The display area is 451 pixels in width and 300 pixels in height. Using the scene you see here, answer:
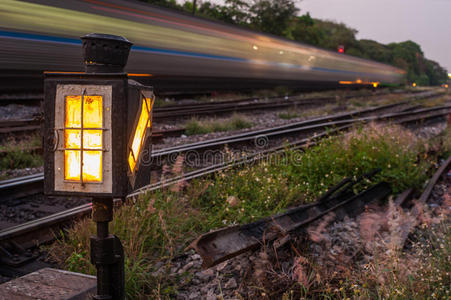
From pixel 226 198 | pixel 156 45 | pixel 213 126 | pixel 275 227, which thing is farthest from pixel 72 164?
pixel 156 45

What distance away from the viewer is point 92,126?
5.04 feet

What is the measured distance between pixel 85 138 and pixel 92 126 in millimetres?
55

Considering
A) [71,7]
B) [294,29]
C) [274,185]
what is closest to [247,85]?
[71,7]

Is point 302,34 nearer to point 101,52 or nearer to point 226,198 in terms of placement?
point 226,198

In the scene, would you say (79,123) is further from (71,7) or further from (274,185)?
(71,7)

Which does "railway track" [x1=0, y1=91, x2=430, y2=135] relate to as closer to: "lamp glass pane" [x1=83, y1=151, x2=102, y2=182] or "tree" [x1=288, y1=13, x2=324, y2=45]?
"lamp glass pane" [x1=83, y1=151, x2=102, y2=182]

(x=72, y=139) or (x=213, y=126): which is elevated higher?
(x=72, y=139)

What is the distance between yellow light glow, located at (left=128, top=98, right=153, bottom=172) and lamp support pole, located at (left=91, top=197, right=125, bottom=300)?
0.63 feet

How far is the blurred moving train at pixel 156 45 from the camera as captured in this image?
31.6ft

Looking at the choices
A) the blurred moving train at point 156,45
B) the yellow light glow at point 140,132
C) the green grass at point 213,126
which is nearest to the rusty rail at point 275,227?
the yellow light glow at point 140,132

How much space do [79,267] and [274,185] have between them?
7.75ft

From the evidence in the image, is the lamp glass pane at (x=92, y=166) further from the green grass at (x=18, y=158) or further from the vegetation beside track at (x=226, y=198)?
the green grass at (x=18, y=158)

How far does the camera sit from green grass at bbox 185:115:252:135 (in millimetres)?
8906

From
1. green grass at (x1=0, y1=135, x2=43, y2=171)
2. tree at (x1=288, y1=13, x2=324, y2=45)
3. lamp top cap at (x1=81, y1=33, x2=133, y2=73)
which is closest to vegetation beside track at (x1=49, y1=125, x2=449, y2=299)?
lamp top cap at (x1=81, y1=33, x2=133, y2=73)
